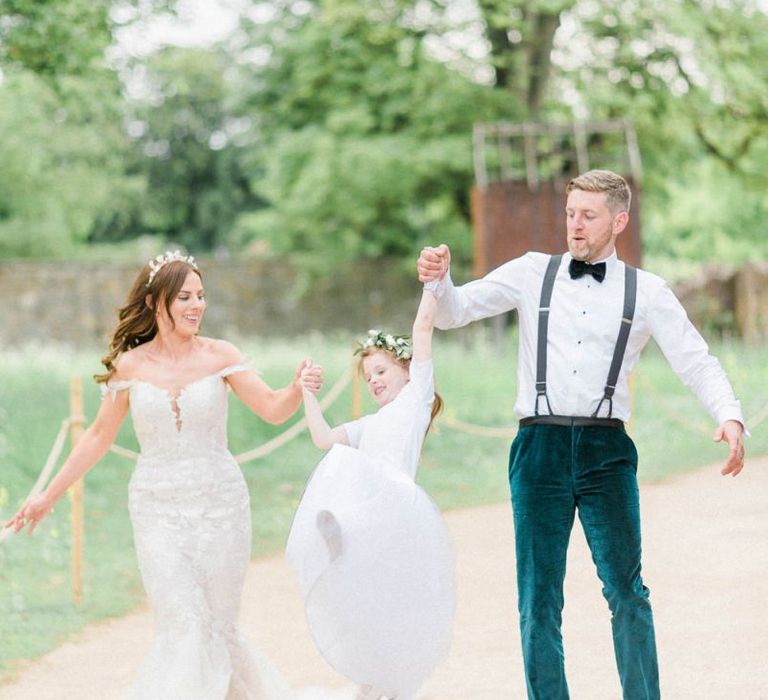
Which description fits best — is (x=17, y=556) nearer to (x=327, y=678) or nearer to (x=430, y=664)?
(x=327, y=678)

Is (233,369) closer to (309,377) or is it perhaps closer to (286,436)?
(309,377)

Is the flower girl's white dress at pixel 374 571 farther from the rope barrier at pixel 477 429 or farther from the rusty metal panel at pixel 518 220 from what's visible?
the rusty metal panel at pixel 518 220

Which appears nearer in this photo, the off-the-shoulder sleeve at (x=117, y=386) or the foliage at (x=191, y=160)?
the off-the-shoulder sleeve at (x=117, y=386)

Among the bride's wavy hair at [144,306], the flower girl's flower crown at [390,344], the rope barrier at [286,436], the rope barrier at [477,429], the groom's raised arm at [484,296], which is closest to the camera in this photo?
the groom's raised arm at [484,296]

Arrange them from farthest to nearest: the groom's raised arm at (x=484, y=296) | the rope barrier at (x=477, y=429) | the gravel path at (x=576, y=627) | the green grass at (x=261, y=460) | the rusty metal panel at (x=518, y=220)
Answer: the rusty metal panel at (x=518, y=220), the rope barrier at (x=477, y=429), the green grass at (x=261, y=460), the gravel path at (x=576, y=627), the groom's raised arm at (x=484, y=296)

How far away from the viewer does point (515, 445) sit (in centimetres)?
490

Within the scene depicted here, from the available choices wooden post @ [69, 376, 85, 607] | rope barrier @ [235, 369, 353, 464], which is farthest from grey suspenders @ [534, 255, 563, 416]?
wooden post @ [69, 376, 85, 607]

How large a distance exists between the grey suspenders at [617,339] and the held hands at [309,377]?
781mm

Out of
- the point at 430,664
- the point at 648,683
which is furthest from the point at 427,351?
the point at 648,683

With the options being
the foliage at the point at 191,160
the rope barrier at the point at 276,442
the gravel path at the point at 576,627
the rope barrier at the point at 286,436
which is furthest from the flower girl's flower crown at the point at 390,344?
the foliage at the point at 191,160

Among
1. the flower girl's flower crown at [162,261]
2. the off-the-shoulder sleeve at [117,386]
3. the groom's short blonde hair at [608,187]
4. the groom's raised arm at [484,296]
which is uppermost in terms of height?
the groom's short blonde hair at [608,187]

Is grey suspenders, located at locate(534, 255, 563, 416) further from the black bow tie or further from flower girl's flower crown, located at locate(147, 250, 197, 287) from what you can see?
flower girl's flower crown, located at locate(147, 250, 197, 287)

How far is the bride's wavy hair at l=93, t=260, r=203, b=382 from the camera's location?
5.16 metres

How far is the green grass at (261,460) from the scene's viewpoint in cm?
848
